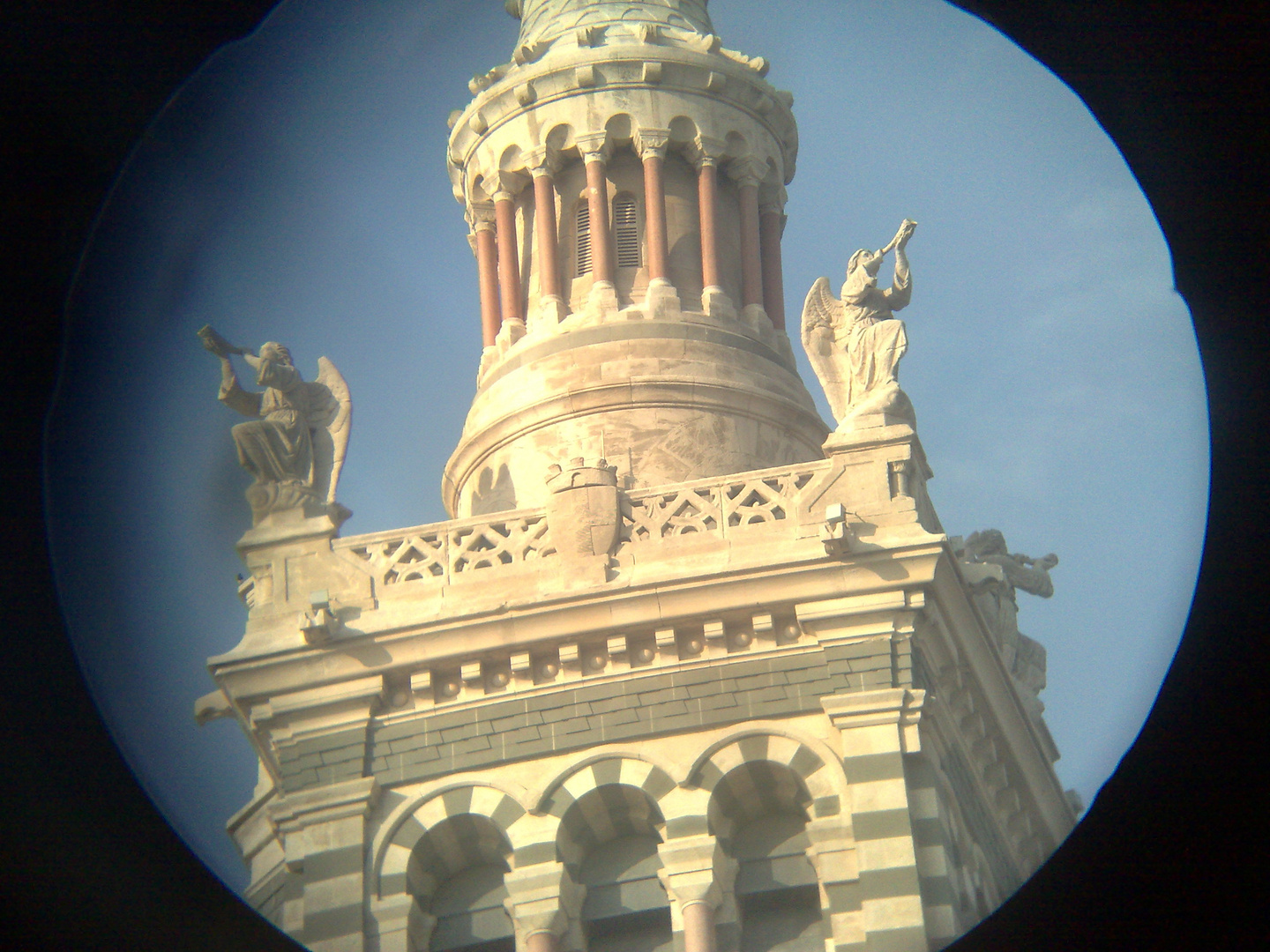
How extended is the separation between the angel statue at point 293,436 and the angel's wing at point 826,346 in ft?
21.3

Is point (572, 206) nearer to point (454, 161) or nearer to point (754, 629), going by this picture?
point (454, 161)

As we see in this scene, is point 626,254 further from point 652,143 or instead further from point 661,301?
point 652,143

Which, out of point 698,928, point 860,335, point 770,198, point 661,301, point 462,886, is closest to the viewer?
point 698,928

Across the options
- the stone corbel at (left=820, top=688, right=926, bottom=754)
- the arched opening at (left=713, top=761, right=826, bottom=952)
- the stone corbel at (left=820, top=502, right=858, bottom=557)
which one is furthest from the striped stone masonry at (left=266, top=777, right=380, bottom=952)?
the stone corbel at (left=820, top=502, right=858, bottom=557)

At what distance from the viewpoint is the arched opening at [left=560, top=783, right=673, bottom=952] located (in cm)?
3619

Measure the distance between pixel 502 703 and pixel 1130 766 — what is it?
13.2m

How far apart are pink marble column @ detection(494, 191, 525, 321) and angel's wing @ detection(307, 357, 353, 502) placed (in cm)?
695

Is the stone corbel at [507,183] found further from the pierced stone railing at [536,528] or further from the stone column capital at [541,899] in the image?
the stone column capital at [541,899]

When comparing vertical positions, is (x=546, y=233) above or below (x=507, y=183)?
below

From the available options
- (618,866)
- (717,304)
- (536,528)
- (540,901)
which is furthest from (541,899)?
(717,304)

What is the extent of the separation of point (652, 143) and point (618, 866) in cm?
1369

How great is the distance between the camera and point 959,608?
124ft

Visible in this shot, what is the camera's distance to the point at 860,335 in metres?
38.7

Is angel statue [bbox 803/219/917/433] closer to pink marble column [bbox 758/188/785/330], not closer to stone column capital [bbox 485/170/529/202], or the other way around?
pink marble column [bbox 758/188/785/330]
